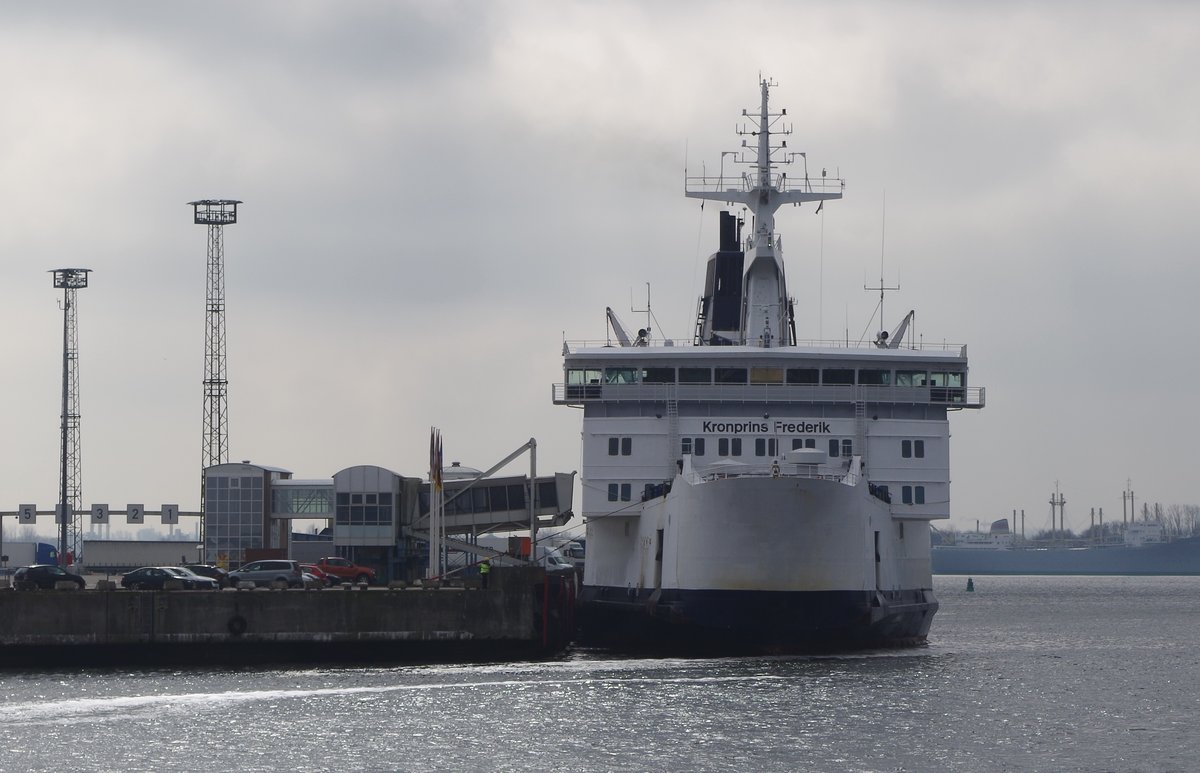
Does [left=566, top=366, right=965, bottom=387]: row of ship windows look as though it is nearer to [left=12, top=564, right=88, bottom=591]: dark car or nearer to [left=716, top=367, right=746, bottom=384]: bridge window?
[left=716, top=367, right=746, bottom=384]: bridge window

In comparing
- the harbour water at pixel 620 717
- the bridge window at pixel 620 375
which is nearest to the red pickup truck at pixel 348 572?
the bridge window at pixel 620 375

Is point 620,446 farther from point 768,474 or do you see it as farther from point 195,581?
point 195,581

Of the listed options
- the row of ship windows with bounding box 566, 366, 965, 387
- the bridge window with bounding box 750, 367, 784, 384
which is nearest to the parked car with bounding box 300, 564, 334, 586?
the row of ship windows with bounding box 566, 366, 965, 387

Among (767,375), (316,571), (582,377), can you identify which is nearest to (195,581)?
(316,571)

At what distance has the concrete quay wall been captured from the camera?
5169cm

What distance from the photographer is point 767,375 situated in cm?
5553

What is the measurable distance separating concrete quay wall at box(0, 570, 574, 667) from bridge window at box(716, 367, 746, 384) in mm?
10100

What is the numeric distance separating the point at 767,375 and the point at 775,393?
691 millimetres

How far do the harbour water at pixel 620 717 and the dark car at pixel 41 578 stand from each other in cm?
514

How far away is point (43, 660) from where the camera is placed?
2037 inches

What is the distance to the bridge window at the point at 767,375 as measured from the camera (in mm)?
55469

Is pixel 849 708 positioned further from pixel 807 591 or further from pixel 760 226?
pixel 760 226

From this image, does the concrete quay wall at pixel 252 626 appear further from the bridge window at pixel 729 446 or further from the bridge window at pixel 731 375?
the bridge window at pixel 731 375

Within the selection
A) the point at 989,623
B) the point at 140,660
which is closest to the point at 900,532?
the point at 140,660
